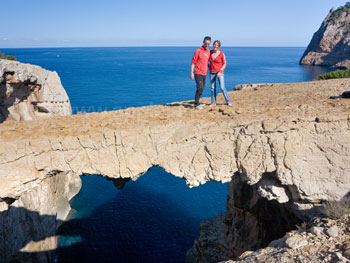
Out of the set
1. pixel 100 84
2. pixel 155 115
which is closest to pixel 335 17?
pixel 100 84

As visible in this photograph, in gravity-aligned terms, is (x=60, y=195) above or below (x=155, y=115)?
below

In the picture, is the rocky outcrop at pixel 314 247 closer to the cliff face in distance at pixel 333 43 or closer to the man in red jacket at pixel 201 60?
the man in red jacket at pixel 201 60

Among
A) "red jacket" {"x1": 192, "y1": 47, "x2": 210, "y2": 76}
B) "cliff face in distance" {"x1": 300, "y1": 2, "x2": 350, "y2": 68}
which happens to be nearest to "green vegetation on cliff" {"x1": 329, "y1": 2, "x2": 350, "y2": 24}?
"cliff face in distance" {"x1": 300, "y1": 2, "x2": 350, "y2": 68}

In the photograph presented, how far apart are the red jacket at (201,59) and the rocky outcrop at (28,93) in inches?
608

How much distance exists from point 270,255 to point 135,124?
582 cm

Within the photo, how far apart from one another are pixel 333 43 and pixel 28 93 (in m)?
107

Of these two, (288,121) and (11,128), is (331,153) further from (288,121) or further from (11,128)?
(11,128)

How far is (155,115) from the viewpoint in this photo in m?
10.3

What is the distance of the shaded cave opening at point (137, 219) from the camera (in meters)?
16.8

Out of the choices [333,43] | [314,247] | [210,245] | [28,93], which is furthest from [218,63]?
[333,43]

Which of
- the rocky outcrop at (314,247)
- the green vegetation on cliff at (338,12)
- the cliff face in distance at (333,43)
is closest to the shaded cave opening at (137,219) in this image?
the rocky outcrop at (314,247)

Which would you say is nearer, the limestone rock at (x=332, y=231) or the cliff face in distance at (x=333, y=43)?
the limestone rock at (x=332, y=231)

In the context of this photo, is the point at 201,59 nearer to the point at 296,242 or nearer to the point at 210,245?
the point at 296,242

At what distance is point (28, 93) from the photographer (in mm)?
22594
